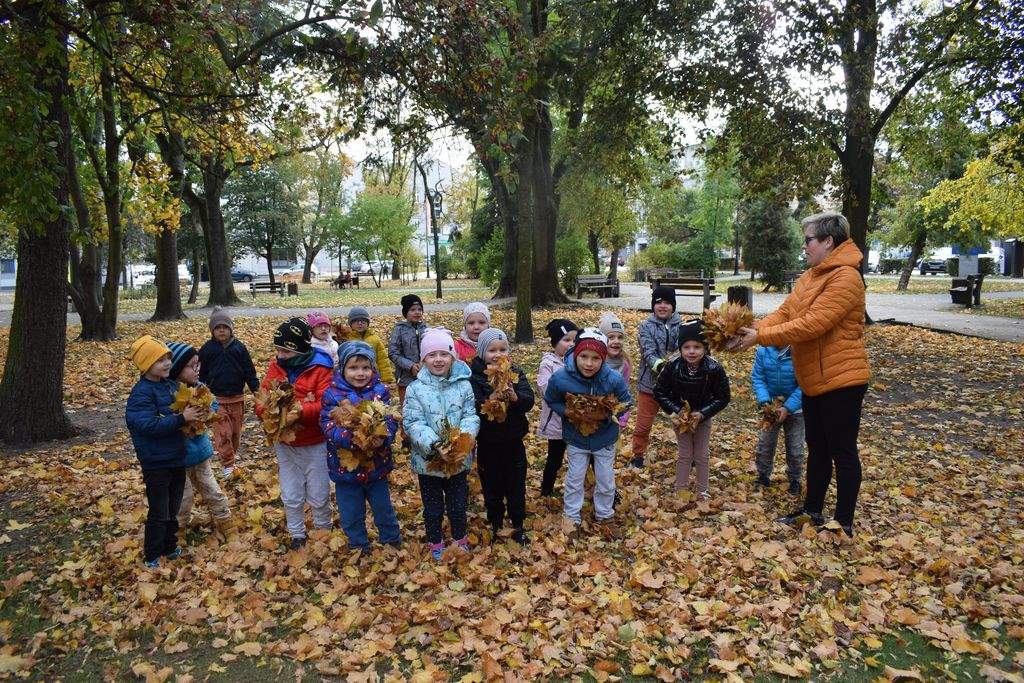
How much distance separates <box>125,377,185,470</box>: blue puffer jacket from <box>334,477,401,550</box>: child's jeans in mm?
1136

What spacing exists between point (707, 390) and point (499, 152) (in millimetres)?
3652

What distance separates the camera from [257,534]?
16.6 ft

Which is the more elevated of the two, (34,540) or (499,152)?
(499,152)

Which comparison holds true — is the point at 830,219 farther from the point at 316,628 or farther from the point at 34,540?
the point at 34,540

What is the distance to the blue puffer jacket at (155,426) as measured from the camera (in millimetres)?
4375

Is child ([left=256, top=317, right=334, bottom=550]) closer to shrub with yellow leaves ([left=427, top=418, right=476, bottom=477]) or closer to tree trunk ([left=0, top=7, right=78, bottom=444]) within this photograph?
shrub with yellow leaves ([left=427, top=418, right=476, bottom=477])

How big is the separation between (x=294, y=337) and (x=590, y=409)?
220 centimetres

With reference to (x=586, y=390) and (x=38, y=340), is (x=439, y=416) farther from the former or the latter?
(x=38, y=340)

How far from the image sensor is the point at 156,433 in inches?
173

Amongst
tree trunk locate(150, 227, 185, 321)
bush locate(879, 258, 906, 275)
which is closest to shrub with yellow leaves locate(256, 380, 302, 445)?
tree trunk locate(150, 227, 185, 321)

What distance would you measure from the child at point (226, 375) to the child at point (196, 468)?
132cm

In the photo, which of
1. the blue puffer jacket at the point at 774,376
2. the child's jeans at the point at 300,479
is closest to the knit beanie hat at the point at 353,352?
the child's jeans at the point at 300,479

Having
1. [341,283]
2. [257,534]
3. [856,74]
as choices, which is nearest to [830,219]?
[257,534]

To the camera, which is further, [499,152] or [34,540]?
[499,152]
